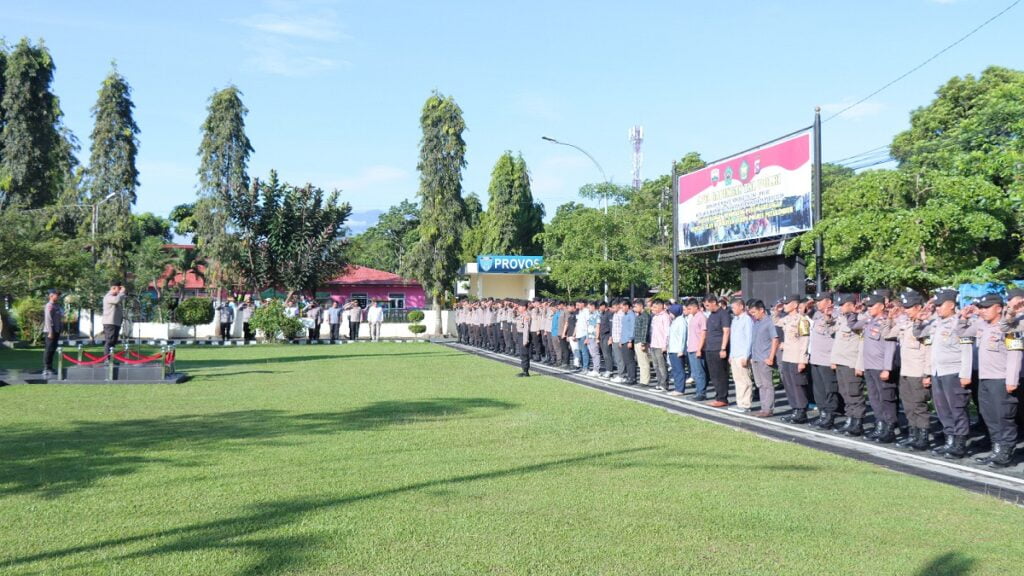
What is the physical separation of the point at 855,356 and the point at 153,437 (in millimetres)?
8491

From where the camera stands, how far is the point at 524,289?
143 feet

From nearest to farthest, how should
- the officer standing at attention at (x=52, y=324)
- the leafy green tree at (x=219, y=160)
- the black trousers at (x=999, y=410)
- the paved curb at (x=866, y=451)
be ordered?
1. the paved curb at (x=866, y=451)
2. the black trousers at (x=999, y=410)
3. the officer standing at attention at (x=52, y=324)
4. the leafy green tree at (x=219, y=160)

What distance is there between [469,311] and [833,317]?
23.7m

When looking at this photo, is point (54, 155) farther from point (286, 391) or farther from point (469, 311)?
point (286, 391)

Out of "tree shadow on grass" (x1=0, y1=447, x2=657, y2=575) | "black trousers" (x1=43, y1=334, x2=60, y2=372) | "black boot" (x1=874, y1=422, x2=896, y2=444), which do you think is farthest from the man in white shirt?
"tree shadow on grass" (x1=0, y1=447, x2=657, y2=575)

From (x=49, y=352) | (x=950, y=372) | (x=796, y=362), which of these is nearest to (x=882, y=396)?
(x=950, y=372)

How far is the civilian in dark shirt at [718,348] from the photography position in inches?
559

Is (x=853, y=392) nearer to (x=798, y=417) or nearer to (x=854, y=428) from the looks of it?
(x=854, y=428)

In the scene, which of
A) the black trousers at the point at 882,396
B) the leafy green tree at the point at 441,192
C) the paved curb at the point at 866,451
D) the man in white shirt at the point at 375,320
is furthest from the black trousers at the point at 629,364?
the leafy green tree at the point at 441,192

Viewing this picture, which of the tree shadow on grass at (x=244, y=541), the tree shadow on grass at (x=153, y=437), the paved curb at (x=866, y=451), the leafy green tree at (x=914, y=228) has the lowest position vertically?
the paved curb at (x=866, y=451)

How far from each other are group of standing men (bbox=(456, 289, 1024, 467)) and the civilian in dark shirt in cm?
2

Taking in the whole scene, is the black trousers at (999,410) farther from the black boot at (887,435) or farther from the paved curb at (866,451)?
the black boot at (887,435)

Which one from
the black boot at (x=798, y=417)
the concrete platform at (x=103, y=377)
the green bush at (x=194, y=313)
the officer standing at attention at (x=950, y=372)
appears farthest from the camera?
the green bush at (x=194, y=313)

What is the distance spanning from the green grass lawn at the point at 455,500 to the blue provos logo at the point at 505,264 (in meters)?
29.6
